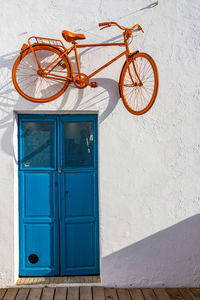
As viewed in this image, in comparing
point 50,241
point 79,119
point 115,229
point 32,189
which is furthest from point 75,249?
point 79,119

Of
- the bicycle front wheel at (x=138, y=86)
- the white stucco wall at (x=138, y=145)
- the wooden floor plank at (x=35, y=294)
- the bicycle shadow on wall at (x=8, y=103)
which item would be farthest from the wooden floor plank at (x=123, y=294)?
the bicycle front wheel at (x=138, y=86)

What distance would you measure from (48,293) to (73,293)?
0.35 metres

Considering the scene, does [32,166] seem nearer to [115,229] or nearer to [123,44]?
[115,229]

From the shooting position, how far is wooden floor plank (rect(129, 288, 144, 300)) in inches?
182

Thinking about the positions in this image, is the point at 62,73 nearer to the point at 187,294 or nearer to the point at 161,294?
the point at 161,294

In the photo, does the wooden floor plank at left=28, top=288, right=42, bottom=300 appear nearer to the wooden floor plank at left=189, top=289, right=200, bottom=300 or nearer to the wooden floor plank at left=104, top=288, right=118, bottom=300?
the wooden floor plank at left=104, top=288, right=118, bottom=300

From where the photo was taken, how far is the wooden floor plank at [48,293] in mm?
4606

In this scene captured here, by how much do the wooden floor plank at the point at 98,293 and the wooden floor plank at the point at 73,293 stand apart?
0.75 ft

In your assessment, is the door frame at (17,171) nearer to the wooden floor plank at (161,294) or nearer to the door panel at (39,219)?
the door panel at (39,219)

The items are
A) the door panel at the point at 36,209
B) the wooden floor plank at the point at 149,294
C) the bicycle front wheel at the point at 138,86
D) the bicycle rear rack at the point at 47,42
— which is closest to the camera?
the wooden floor plank at the point at 149,294

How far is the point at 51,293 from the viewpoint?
473 cm

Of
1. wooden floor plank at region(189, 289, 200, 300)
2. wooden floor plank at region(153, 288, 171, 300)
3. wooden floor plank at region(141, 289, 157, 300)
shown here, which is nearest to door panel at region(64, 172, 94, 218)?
wooden floor plank at region(141, 289, 157, 300)

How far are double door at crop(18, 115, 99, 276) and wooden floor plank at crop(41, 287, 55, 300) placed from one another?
12.6 inches

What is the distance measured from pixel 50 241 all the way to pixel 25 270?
0.56 meters
